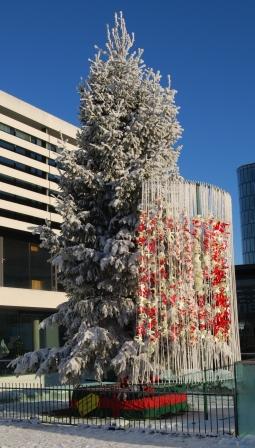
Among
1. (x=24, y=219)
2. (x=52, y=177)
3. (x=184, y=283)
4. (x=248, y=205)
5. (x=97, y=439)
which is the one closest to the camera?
(x=97, y=439)

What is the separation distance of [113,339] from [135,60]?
9403 mm

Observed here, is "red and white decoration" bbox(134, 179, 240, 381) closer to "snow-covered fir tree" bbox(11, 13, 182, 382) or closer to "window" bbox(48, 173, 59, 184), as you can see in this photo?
"snow-covered fir tree" bbox(11, 13, 182, 382)

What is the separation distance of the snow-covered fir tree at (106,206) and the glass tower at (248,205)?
132 metres

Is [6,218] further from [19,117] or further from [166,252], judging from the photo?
[166,252]

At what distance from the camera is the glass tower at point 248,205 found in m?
149

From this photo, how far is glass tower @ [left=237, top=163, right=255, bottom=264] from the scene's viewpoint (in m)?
149

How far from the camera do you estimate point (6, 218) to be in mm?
39594

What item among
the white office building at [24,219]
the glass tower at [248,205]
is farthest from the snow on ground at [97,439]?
the glass tower at [248,205]

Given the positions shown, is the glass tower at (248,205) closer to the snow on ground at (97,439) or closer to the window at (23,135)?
the window at (23,135)

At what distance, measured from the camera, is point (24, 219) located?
136 ft

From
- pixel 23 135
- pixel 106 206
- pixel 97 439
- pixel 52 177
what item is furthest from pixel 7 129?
pixel 97 439

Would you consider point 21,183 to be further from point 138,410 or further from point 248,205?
point 248,205

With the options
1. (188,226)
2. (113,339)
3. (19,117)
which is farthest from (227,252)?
(19,117)

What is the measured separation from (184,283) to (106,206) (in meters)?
4.20
